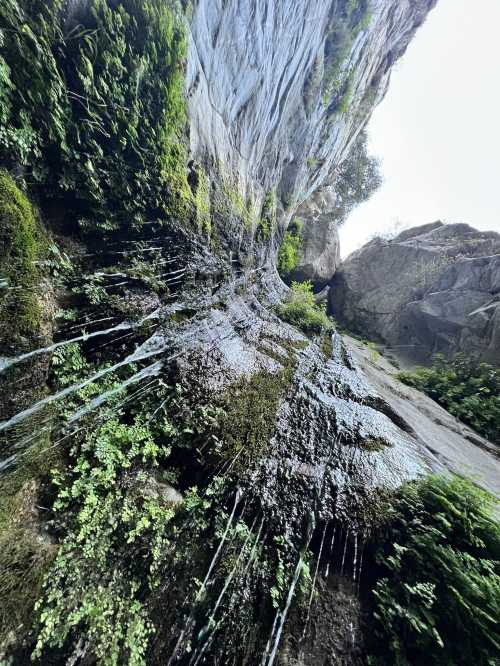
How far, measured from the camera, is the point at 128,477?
2668 mm

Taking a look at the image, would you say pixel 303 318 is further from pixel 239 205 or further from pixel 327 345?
pixel 239 205

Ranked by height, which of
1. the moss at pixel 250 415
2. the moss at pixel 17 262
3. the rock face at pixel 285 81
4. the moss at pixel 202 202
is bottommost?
the moss at pixel 250 415

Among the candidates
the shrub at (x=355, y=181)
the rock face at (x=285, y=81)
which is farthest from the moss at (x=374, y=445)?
the shrub at (x=355, y=181)

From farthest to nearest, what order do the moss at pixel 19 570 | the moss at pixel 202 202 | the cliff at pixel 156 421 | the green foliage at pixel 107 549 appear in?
the moss at pixel 202 202 < the cliff at pixel 156 421 < the green foliage at pixel 107 549 < the moss at pixel 19 570

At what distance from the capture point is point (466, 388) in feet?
27.6

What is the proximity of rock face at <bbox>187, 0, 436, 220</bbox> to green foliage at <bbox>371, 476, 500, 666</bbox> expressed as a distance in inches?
263

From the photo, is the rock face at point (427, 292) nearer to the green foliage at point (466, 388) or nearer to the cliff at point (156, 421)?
the green foliage at point (466, 388)

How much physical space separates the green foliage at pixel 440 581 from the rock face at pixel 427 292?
9234 millimetres

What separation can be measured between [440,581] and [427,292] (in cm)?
1376

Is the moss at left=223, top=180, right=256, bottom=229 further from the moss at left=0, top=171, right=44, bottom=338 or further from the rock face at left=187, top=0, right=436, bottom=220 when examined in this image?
the moss at left=0, top=171, right=44, bottom=338

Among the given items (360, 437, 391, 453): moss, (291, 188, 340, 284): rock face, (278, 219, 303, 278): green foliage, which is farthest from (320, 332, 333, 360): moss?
(291, 188, 340, 284): rock face

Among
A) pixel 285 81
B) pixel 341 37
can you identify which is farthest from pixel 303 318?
pixel 341 37

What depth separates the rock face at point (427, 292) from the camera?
1082 centimetres

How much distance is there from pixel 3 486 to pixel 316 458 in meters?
3.21
